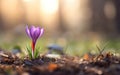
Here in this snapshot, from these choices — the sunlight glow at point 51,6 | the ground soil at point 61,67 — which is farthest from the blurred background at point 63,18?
the ground soil at point 61,67

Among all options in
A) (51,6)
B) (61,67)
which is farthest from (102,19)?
(61,67)

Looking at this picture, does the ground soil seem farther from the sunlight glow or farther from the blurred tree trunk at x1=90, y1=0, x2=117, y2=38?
the sunlight glow

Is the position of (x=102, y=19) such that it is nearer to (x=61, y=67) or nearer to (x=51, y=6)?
(x=51, y=6)

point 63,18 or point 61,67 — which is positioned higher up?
point 63,18

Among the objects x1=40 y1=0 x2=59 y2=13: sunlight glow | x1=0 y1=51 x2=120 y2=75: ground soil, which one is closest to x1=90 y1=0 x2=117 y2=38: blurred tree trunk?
x1=40 y1=0 x2=59 y2=13: sunlight glow

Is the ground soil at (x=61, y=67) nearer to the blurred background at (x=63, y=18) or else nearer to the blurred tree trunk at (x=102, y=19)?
the blurred background at (x=63, y=18)

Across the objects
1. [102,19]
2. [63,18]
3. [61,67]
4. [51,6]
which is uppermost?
[51,6]

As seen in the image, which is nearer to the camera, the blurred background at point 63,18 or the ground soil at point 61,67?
the ground soil at point 61,67

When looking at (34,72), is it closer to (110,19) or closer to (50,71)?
(50,71)
